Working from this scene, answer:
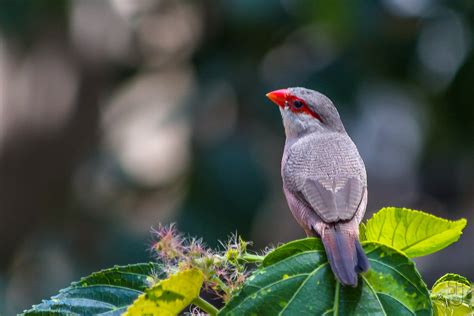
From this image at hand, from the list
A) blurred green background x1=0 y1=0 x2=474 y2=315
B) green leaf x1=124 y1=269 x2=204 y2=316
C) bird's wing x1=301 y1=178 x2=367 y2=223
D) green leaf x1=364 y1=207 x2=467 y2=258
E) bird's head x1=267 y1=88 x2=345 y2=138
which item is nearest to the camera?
green leaf x1=124 y1=269 x2=204 y2=316

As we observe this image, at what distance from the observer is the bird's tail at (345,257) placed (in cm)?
240

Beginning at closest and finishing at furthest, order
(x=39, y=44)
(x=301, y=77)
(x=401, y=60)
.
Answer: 1. (x=301, y=77)
2. (x=401, y=60)
3. (x=39, y=44)

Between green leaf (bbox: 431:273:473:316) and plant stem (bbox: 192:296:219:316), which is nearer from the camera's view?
plant stem (bbox: 192:296:219:316)

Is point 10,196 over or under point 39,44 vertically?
under

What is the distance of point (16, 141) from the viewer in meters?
10.6

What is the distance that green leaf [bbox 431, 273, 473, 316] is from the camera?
2445 millimetres

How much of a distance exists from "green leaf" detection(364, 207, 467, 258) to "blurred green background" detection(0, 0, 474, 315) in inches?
224

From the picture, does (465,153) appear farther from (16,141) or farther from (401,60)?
(16,141)

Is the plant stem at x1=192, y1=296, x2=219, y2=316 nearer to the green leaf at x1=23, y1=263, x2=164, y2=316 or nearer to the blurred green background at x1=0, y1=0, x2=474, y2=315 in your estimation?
the green leaf at x1=23, y1=263, x2=164, y2=316

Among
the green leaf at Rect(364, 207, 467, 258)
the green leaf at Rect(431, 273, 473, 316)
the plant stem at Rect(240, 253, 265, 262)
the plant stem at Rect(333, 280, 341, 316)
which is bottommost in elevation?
the green leaf at Rect(431, 273, 473, 316)

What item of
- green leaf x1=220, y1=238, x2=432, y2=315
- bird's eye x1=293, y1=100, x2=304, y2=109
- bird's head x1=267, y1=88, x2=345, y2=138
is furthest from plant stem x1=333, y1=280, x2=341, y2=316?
bird's eye x1=293, y1=100, x2=304, y2=109

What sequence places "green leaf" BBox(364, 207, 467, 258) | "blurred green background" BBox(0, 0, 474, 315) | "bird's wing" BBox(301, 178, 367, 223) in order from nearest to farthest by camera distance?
1. "green leaf" BBox(364, 207, 467, 258)
2. "bird's wing" BBox(301, 178, 367, 223)
3. "blurred green background" BBox(0, 0, 474, 315)

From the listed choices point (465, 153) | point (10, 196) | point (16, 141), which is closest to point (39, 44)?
point (16, 141)

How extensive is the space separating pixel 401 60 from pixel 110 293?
7583 mm
